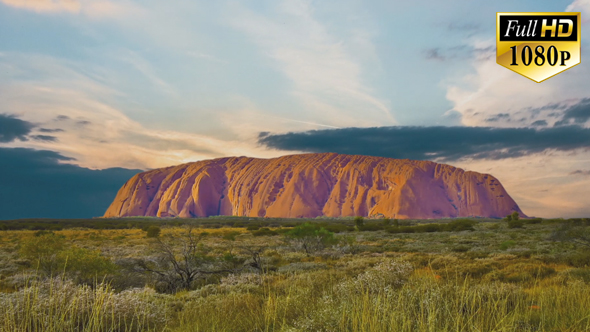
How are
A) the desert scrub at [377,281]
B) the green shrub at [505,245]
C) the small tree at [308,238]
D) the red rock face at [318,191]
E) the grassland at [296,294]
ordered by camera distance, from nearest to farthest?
the grassland at [296,294] → the desert scrub at [377,281] → the green shrub at [505,245] → the small tree at [308,238] → the red rock face at [318,191]

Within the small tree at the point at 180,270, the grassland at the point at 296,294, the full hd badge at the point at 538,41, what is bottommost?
the small tree at the point at 180,270

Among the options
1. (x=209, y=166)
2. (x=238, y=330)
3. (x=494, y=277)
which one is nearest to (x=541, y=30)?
(x=494, y=277)

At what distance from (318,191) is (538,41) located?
126 metres

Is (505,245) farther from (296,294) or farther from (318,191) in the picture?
(318,191)

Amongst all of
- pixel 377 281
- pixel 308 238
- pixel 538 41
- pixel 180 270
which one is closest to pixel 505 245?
pixel 308 238

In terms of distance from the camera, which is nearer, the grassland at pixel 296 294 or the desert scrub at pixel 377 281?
the grassland at pixel 296 294

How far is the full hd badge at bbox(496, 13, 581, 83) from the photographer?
11672mm

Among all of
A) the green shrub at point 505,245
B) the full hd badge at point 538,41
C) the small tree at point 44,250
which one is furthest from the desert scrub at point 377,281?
the green shrub at point 505,245

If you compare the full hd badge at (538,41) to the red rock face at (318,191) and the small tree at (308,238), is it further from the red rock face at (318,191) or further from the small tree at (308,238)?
the red rock face at (318,191)

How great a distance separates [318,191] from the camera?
137 meters

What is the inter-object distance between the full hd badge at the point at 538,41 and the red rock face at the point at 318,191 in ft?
354

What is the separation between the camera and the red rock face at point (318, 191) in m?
127

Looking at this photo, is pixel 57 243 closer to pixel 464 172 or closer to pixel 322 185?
pixel 322 185

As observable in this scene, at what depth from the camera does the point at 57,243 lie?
1520 centimetres
